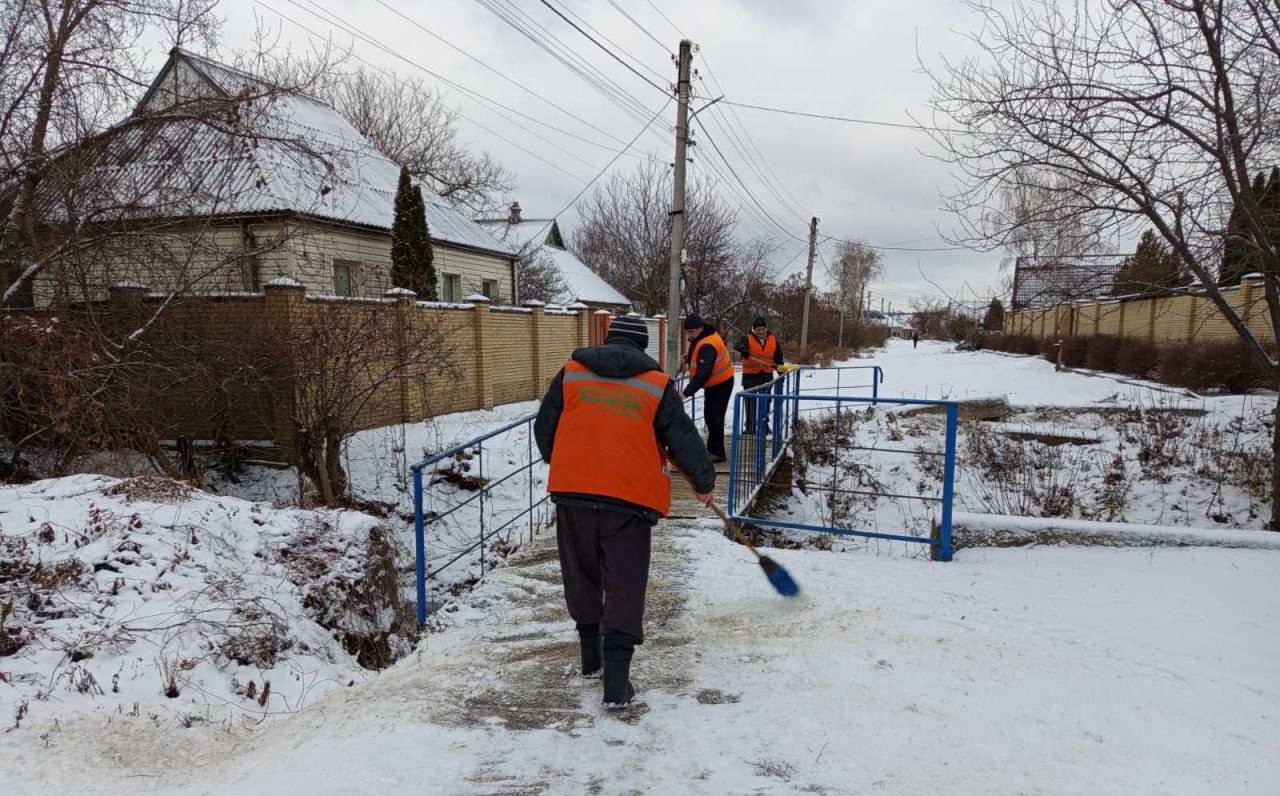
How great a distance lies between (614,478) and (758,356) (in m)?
5.46

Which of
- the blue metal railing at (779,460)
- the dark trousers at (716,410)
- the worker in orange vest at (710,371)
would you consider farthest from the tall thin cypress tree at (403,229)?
the dark trousers at (716,410)

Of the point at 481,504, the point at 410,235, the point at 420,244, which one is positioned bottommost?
the point at 481,504

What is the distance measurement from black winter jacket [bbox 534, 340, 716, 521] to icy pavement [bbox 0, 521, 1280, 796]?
2.76ft

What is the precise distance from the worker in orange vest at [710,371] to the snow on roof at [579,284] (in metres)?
20.2

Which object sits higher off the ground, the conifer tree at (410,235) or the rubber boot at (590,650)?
the conifer tree at (410,235)

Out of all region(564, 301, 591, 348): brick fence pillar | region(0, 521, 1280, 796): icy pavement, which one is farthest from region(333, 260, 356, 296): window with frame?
region(0, 521, 1280, 796): icy pavement

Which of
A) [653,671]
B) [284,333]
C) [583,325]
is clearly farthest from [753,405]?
[583,325]

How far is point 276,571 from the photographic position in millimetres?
4113

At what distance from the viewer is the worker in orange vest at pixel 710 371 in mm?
6223

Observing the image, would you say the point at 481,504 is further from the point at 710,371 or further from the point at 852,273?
the point at 852,273

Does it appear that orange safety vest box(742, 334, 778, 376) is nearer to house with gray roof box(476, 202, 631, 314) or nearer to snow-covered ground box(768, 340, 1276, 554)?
snow-covered ground box(768, 340, 1276, 554)

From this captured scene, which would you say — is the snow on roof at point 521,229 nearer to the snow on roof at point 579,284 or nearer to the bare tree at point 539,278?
the snow on roof at point 579,284

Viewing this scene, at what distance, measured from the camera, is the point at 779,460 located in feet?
25.4

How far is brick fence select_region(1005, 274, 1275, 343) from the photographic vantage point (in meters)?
8.55
